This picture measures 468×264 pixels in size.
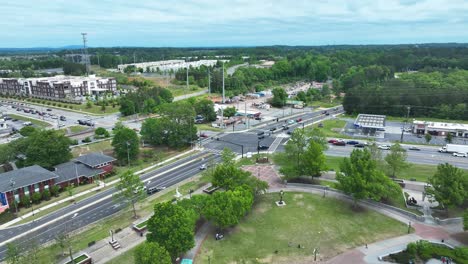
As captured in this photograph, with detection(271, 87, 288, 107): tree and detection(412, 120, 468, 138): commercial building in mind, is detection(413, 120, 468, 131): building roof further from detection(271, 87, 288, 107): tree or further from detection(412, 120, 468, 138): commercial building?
detection(271, 87, 288, 107): tree

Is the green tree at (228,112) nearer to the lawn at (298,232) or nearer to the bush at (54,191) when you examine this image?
the lawn at (298,232)

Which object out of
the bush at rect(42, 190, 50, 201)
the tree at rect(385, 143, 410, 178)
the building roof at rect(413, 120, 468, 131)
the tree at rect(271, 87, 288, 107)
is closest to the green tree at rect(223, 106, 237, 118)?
the tree at rect(271, 87, 288, 107)

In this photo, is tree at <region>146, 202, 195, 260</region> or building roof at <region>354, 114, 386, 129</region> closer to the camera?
tree at <region>146, 202, 195, 260</region>

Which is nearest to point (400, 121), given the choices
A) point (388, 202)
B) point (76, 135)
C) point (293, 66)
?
point (388, 202)

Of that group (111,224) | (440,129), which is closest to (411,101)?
(440,129)

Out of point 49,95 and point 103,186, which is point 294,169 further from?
point 49,95

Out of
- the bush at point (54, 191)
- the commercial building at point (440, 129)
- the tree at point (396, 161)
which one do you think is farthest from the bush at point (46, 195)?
the commercial building at point (440, 129)
